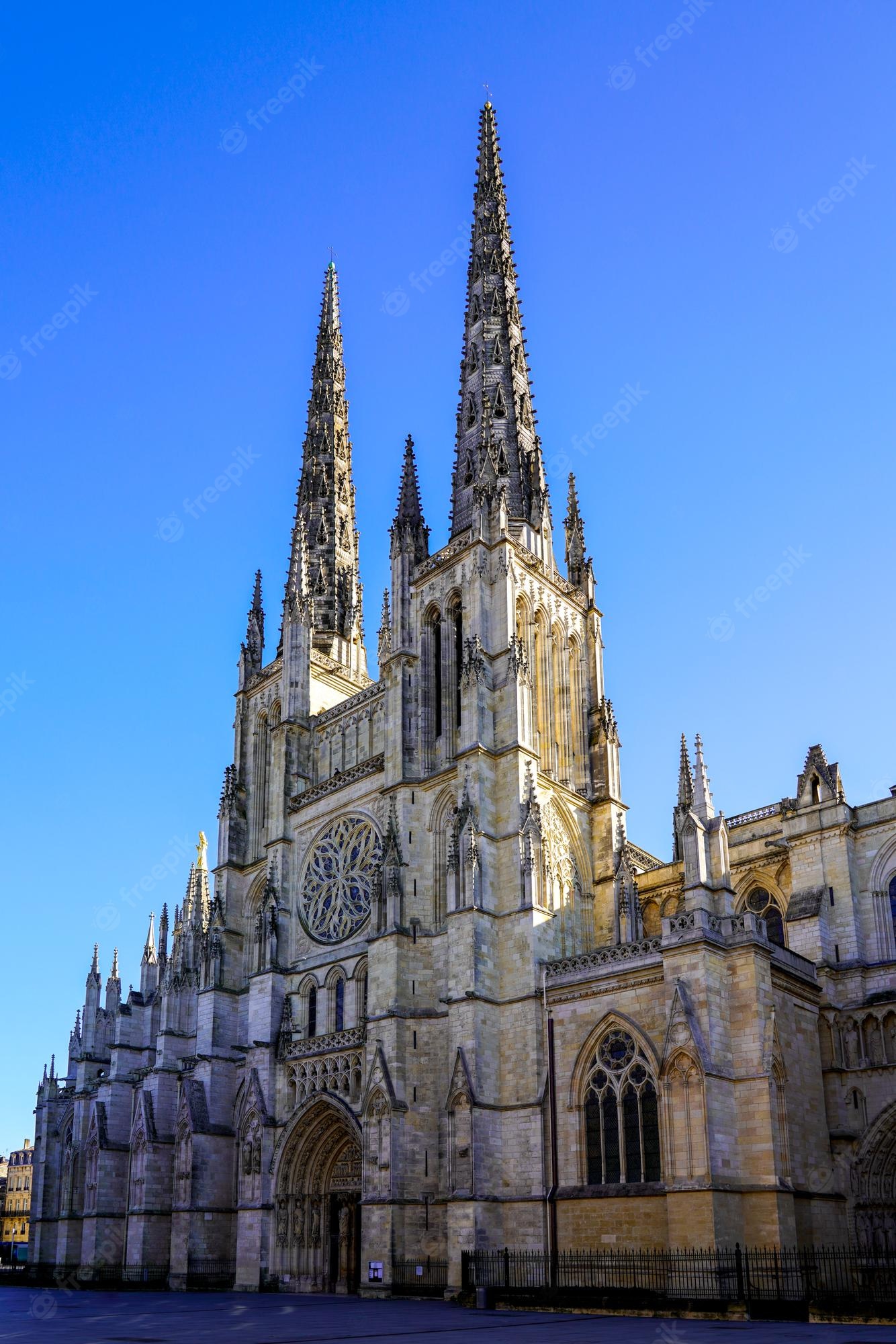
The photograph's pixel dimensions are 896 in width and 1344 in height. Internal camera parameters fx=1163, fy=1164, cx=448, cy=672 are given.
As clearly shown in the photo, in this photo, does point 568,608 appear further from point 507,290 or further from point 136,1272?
point 136,1272

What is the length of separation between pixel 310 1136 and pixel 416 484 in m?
23.4

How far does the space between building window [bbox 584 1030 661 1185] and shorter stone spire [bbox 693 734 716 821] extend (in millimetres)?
6020

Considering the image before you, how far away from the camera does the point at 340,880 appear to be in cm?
4044

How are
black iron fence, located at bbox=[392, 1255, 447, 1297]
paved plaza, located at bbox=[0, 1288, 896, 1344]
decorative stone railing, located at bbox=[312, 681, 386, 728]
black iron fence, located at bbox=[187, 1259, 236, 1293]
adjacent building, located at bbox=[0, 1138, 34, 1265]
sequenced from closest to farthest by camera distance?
paved plaza, located at bbox=[0, 1288, 896, 1344] → black iron fence, located at bbox=[392, 1255, 447, 1297] → black iron fence, located at bbox=[187, 1259, 236, 1293] → decorative stone railing, located at bbox=[312, 681, 386, 728] → adjacent building, located at bbox=[0, 1138, 34, 1265]

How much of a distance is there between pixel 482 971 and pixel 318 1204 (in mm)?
10877

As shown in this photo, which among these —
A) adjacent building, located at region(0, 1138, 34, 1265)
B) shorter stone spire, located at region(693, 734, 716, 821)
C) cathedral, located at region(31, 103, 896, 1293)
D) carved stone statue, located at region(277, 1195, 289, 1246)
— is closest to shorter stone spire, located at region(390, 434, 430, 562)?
cathedral, located at region(31, 103, 896, 1293)

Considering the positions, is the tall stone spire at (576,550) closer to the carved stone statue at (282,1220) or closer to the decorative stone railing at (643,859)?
the decorative stone railing at (643,859)

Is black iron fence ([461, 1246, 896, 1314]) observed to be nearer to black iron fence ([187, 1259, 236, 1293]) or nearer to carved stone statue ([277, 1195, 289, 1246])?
carved stone statue ([277, 1195, 289, 1246])

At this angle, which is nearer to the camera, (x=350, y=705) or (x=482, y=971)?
(x=482, y=971)

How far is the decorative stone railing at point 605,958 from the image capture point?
2931cm

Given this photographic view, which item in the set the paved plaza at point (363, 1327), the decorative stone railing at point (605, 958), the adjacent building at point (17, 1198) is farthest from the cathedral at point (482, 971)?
the adjacent building at point (17, 1198)

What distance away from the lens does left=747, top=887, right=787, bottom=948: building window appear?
34.4 m

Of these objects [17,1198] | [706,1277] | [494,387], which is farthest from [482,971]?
[17,1198]

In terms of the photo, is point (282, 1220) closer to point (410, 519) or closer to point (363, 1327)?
point (363, 1327)
